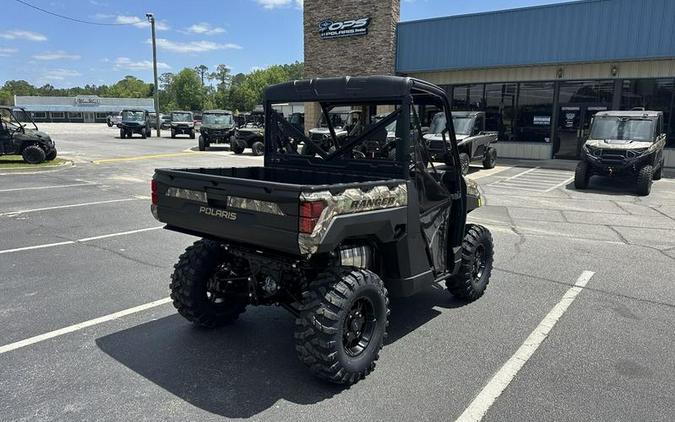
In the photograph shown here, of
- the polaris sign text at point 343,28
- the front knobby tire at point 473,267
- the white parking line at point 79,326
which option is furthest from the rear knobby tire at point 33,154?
the front knobby tire at point 473,267

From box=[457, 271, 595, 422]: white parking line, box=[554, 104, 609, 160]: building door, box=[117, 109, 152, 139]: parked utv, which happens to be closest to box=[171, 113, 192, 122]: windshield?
box=[117, 109, 152, 139]: parked utv

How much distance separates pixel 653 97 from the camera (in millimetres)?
19703

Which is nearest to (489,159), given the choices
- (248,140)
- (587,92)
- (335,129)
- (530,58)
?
(530,58)

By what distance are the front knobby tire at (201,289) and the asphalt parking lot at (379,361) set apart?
161 mm

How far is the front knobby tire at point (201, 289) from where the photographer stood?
4.14m

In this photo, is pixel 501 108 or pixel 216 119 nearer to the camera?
pixel 501 108

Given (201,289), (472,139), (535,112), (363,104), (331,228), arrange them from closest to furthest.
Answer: (331,228), (201,289), (363,104), (472,139), (535,112)

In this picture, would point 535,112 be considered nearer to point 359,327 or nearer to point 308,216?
point 359,327

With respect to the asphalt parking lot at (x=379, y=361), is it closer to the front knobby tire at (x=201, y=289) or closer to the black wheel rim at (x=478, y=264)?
the front knobby tire at (x=201, y=289)

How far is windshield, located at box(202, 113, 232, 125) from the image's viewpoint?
27205 millimetres

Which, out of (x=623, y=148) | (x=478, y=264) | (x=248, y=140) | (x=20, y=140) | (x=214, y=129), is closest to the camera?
(x=478, y=264)

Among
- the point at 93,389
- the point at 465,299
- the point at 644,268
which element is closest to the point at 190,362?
the point at 93,389

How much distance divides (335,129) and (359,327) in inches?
87.3

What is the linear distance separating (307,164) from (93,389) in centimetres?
247
